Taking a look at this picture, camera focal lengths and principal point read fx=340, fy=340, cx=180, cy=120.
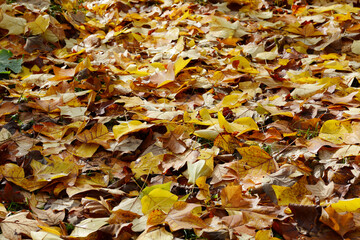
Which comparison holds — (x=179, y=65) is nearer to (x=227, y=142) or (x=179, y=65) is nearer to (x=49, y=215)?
(x=227, y=142)

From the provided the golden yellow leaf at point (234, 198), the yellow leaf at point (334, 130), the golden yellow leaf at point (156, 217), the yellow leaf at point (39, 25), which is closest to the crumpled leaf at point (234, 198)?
the golden yellow leaf at point (234, 198)

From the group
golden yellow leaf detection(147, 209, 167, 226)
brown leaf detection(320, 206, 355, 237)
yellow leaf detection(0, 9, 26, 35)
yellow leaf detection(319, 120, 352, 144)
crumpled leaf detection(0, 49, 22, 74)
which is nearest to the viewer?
brown leaf detection(320, 206, 355, 237)

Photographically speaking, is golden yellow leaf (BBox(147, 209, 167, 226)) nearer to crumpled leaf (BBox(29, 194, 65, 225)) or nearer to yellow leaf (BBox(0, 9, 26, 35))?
crumpled leaf (BBox(29, 194, 65, 225))

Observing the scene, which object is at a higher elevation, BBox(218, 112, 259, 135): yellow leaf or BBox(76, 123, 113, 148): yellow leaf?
BBox(218, 112, 259, 135): yellow leaf

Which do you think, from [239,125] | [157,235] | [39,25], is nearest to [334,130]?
[239,125]

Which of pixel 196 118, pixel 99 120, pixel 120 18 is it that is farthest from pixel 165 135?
pixel 120 18

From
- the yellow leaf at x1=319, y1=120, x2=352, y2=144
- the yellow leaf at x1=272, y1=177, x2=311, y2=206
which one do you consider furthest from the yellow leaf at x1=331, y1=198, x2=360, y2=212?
the yellow leaf at x1=319, y1=120, x2=352, y2=144

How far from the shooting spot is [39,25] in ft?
8.57

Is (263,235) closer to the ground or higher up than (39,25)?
closer to the ground

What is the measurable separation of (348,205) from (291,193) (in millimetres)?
209

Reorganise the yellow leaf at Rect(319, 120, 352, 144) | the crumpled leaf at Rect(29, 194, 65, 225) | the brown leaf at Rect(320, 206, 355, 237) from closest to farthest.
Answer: the brown leaf at Rect(320, 206, 355, 237)
the crumpled leaf at Rect(29, 194, 65, 225)
the yellow leaf at Rect(319, 120, 352, 144)

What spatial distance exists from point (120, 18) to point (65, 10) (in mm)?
513

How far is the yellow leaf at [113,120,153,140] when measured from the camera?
5.27 feet

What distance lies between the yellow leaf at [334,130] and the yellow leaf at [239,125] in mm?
301
